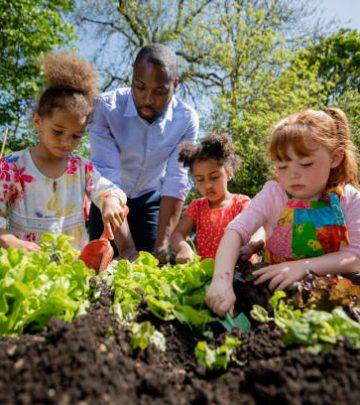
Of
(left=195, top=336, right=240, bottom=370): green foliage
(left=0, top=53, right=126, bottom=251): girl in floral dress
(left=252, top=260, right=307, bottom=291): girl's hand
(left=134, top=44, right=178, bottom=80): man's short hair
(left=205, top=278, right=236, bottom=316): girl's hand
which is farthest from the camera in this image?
(left=134, top=44, right=178, bottom=80): man's short hair

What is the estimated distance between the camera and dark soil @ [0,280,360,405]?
92 centimetres

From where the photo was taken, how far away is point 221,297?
1.49 metres

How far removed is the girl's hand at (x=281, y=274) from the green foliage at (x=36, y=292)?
0.67 meters

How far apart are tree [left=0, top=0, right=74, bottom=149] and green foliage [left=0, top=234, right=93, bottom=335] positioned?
36.4 ft

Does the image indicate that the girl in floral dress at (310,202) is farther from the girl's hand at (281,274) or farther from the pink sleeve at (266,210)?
the girl's hand at (281,274)

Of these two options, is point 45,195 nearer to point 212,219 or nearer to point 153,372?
point 212,219

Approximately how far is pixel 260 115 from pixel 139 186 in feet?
23.1

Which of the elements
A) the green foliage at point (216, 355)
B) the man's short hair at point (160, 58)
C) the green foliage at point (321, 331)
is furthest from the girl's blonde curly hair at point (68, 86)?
the green foliage at point (321, 331)

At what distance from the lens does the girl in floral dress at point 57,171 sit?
2422 mm

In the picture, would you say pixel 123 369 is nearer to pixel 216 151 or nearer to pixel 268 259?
pixel 268 259

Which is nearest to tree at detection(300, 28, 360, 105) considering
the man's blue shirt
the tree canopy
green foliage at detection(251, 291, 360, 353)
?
the tree canopy

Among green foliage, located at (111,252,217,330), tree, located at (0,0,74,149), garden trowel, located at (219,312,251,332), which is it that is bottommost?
garden trowel, located at (219,312,251,332)

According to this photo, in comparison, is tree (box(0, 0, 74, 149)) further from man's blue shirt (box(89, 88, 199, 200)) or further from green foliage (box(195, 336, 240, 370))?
green foliage (box(195, 336, 240, 370))

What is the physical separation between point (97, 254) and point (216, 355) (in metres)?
0.89
